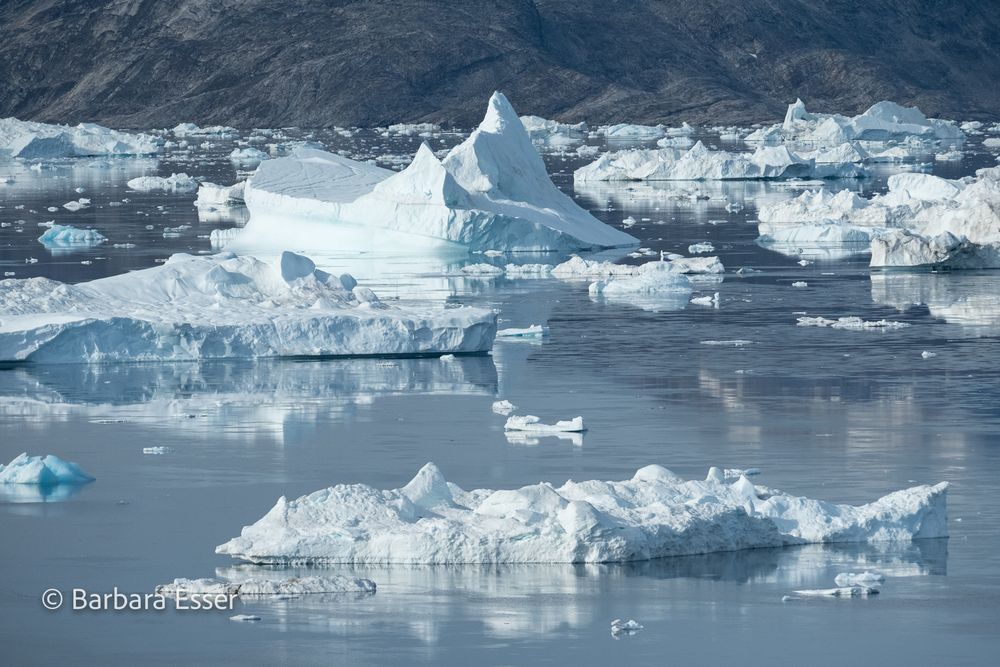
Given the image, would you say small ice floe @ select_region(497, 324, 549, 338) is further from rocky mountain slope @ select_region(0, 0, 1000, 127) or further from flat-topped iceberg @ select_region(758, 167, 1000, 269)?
rocky mountain slope @ select_region(0, 0, 1000, 127)

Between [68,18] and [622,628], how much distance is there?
105m

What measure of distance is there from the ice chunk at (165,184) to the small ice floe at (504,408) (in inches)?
1190

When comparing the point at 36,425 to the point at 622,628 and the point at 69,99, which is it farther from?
the point at 69,99

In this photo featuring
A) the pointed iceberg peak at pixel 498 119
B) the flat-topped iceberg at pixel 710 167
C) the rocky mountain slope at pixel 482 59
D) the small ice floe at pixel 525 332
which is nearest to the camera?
the small ice floe at pixel 525 332

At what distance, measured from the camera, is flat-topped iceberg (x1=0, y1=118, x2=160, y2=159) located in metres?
63.2

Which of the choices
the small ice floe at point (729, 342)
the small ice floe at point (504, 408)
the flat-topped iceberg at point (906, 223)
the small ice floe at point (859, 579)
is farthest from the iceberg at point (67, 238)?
the small ice floe at point (859, 579)

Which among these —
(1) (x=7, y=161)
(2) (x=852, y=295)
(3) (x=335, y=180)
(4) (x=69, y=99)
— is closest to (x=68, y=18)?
(4) (x=69, y=99)

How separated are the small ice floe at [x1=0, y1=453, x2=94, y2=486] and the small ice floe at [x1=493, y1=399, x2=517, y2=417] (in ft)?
11.5

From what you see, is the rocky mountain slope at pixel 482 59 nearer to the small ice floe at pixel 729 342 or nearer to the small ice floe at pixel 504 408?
the small ice floe at pixel 729 342

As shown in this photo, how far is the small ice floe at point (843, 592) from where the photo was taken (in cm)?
902

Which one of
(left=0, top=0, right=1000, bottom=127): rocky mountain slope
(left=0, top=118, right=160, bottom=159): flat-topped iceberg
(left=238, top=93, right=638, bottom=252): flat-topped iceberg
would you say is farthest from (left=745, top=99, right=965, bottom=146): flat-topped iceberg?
(left=238, top=93, right=638, bottom=252): flat-topped iceberg

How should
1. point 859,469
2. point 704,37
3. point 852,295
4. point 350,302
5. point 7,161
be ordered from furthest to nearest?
1. point 704,37
2. point 7,161
3. point 852,295
4. point 350,302
5. point 859,469

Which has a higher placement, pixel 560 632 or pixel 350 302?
pixel 350 302

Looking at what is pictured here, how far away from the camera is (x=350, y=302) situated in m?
17.3
